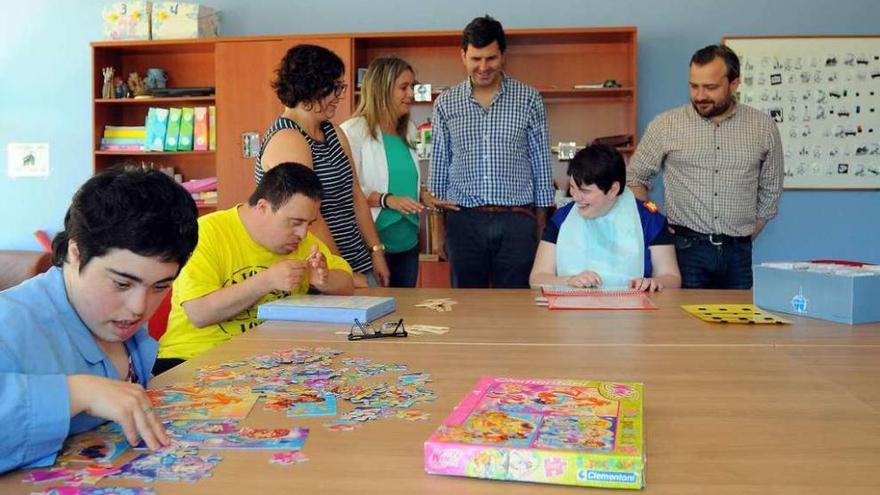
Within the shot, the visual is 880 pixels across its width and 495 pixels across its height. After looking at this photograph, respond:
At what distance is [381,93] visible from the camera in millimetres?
3523

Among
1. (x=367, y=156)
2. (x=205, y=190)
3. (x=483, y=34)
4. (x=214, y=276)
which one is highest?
(x=483, y=34)

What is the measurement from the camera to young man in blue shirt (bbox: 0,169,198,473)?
109 centimetres

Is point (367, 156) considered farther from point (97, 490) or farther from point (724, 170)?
point (97, 490)

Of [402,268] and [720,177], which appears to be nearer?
[720,177]

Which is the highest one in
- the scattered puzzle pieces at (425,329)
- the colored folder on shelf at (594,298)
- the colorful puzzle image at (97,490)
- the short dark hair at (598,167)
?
the short dark hair at (598,167)

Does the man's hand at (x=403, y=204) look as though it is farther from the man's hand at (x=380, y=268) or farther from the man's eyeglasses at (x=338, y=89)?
the man's eyeglasses at (x=338, y=89)

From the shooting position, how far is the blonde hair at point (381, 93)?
3.46 m

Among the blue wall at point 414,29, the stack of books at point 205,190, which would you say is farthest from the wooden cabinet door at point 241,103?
the blue wall at point 414,29

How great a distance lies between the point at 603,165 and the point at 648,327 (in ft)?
2.93

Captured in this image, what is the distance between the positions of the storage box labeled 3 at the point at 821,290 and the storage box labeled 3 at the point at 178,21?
3878mm

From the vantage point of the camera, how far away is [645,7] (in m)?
5.00

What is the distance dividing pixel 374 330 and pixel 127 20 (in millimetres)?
4019

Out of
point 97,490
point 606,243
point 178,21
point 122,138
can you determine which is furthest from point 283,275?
point 122,138

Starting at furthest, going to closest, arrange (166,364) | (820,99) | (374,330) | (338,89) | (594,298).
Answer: (820,99) < (338,89) < (594,298) < (166,364) < (374,330)
